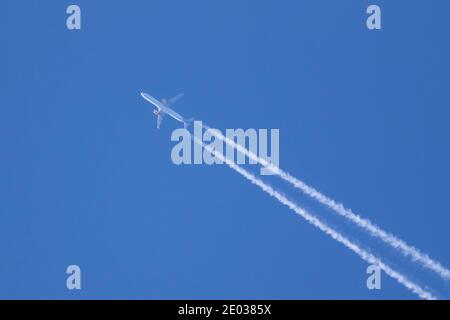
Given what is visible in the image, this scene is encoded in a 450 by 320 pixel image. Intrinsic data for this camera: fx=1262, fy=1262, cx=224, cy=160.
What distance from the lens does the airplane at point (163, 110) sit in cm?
5128

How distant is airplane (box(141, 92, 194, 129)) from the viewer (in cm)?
5128

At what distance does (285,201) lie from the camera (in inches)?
1854

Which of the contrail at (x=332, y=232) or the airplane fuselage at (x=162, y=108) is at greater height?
the airplane fuselage at (x=162, y=108)

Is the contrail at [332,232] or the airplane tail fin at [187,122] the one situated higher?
the airplane tail fin at [187,122]

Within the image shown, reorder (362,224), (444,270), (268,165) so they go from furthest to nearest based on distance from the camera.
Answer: (268,165), (362,224), (444,270)

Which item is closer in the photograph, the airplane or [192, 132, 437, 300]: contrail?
[192, 132, 437, 300]: contrail

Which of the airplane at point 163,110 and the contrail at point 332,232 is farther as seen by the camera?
the airplane at point 163,110

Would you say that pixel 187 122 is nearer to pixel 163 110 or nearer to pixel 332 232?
pixel 163 110

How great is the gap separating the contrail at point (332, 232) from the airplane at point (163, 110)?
1.03 m

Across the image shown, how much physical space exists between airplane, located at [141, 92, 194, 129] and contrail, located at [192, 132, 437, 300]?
3.38ft
